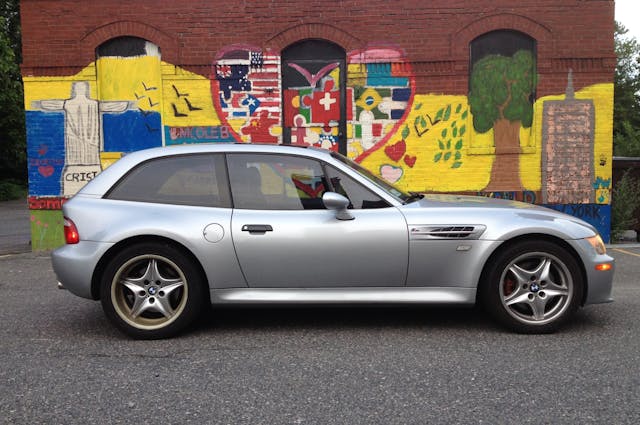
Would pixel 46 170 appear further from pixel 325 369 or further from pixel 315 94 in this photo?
pixel 325 369

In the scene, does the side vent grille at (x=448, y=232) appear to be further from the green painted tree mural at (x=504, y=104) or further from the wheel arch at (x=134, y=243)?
the green painted tree mural at (x=504, y=104)

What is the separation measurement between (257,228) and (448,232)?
1436 mm

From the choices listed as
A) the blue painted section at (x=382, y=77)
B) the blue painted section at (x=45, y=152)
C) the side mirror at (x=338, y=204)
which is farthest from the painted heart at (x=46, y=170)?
the side mirror at (x=338, y=204)

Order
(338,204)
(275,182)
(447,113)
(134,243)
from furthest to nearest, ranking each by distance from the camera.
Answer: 1. (447,113)
2. (275,182)
3. (134,243)
4. (338,204)

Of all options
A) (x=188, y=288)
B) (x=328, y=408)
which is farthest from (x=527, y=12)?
(x=328, y=408)

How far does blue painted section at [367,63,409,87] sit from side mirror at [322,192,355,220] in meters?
6.44

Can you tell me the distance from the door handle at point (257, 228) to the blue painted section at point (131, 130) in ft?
22.0

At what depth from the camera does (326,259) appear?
4387 millimetres

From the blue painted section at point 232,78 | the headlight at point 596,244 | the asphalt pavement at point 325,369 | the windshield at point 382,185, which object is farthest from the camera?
the blue painted section at point 232,78

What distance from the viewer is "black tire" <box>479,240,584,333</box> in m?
4.37

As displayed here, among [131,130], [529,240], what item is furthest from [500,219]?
[131,130]

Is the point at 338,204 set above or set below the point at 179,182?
below

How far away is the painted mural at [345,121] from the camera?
10.4 m

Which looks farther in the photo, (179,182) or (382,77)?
(382,77)
